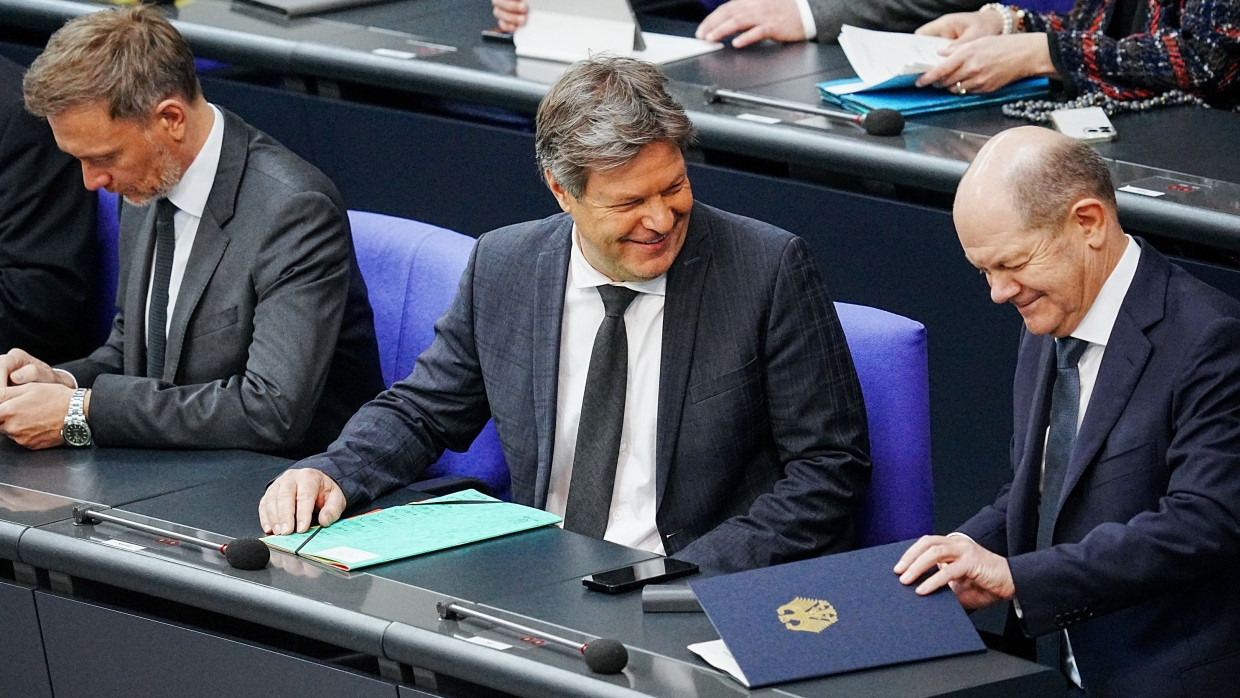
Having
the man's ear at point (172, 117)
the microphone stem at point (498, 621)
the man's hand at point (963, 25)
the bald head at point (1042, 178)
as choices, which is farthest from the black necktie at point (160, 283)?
the man's hand at point (963, 25)

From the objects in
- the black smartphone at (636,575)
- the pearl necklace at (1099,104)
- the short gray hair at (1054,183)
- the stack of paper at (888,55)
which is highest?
the short gray hair at (1054,183)

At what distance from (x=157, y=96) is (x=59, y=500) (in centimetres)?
72

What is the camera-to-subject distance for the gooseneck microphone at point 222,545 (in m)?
2.11

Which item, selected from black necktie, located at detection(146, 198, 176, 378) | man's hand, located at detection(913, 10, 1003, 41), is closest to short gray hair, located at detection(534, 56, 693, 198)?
black necktie, located at detection(146, 198, 176, 378)

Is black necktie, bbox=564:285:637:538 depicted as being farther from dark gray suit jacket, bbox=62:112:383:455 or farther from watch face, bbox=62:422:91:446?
watch face, bbox=62:422:91:446

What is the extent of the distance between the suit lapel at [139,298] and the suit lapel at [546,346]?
0.77 meters

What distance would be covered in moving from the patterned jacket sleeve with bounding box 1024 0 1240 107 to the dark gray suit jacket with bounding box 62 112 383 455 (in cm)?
143

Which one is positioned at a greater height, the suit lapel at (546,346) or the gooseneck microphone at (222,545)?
the suit lapel at (546,346)

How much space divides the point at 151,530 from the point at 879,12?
7.57 feet

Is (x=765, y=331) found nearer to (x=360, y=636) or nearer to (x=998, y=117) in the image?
(x=360, y=636)

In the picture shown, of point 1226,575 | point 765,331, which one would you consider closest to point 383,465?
point 765,331

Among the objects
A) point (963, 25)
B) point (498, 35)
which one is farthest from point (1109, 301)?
point (498, 35)

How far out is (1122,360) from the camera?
2045 mm

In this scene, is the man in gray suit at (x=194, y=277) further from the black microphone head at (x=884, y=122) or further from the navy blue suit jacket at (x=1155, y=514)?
the navy blue suit jacket at (x=1155, y=514)
